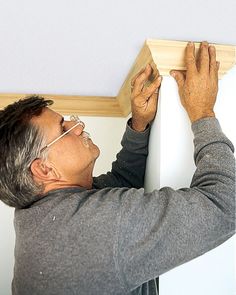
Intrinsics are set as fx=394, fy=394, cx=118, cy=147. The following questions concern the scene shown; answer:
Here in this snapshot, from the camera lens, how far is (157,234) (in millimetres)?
799

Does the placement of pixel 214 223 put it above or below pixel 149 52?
below

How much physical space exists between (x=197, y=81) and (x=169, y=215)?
34cm

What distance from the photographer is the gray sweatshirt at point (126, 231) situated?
2.63ft

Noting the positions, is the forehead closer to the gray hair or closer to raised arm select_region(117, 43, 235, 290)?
the gray hair

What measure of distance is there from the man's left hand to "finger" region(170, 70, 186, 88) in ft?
0.16

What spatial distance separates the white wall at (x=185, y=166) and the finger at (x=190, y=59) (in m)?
0.08

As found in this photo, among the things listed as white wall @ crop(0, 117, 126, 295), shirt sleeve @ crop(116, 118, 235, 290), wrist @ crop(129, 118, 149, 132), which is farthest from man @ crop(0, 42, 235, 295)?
white wall @ crop(0, 117, 126, 295)

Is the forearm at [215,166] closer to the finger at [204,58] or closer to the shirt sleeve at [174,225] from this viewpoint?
the shirt sleeve at [174,225]

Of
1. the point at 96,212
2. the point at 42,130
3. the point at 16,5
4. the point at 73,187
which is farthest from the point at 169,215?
the point at 16,5

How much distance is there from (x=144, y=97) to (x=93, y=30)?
24cm

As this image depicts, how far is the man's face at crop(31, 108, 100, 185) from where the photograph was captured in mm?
971

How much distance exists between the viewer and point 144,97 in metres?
1.11

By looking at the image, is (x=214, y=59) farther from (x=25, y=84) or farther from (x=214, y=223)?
(x=25, y=84)

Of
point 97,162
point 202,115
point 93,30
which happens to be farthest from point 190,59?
point 97,162
